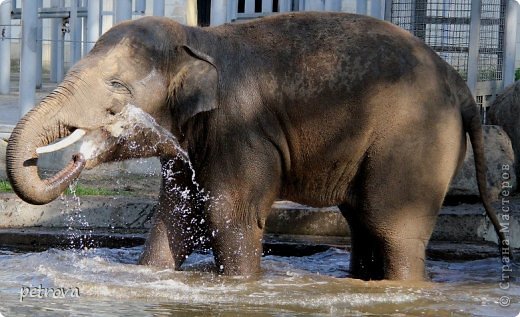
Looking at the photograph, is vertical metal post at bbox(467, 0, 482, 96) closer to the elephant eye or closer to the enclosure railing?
the enclosure railing

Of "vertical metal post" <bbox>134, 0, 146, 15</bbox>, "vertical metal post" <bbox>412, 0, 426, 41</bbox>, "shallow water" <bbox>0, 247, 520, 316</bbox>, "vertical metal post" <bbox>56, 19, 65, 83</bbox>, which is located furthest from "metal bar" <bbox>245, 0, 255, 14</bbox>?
"shallow water" <bbox>0, 247, 520, 316</bbox>

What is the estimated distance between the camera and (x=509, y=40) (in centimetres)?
1194

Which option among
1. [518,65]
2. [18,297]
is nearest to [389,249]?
[18,297]

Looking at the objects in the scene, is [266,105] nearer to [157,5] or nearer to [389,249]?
[389,249]

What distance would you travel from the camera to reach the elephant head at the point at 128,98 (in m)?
6.29

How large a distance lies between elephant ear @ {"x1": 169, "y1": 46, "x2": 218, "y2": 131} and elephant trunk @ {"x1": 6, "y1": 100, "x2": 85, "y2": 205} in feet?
2.47

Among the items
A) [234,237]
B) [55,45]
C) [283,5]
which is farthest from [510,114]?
[55,45]

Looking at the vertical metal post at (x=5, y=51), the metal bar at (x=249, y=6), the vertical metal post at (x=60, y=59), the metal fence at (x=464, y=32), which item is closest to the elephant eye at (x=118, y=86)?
the metal fence at (x=464, y=32)

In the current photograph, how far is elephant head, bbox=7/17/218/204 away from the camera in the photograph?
629 cm

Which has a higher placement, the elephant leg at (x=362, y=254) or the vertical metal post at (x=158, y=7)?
the vertical metal post at (x=158, y=7)

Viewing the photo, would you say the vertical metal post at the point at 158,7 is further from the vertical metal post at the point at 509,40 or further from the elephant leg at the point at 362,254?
the elephant leg at the point at 362,254

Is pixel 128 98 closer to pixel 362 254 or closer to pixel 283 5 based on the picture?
pixel 362 254

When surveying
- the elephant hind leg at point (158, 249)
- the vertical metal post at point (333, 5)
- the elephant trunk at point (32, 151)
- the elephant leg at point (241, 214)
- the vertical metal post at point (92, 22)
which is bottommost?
the elephant hind leg at point (158, 249)

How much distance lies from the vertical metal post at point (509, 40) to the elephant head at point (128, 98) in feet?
19.0
